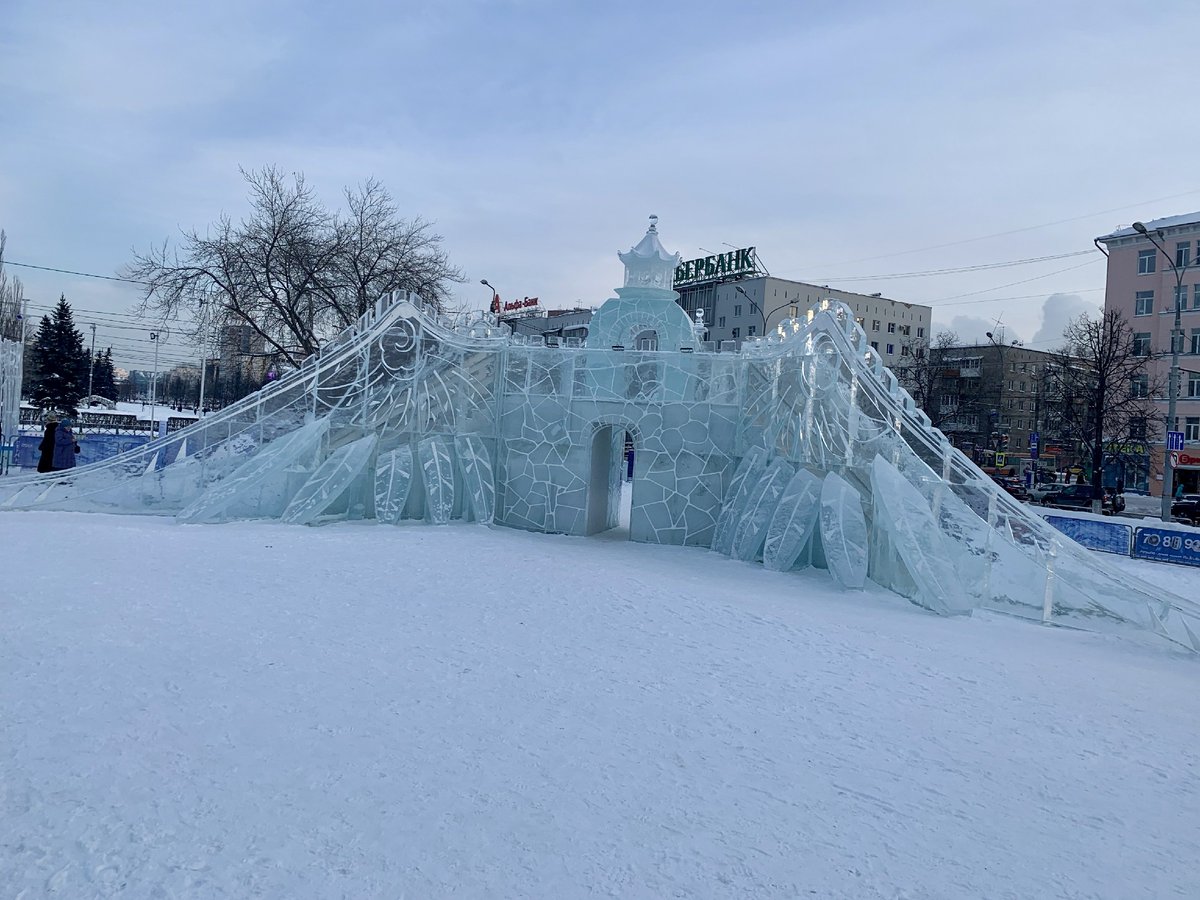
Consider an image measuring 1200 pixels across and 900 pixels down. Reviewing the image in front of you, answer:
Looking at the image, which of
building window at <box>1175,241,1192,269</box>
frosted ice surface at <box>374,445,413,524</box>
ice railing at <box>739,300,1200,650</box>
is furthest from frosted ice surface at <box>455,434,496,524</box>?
building window at <box>1175,241,1192,269</box>

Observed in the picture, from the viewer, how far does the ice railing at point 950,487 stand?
9.36m

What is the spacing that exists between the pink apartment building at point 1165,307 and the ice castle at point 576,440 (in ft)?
88.7

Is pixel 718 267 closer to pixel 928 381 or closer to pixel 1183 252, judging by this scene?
pixel 928 381

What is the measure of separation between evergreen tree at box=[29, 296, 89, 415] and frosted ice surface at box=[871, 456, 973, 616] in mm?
44631

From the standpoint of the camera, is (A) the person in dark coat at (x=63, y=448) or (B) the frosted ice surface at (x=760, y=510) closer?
(B) the frosted ice surface at (x=760, y=510)

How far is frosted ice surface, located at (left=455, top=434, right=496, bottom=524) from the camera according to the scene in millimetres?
14945

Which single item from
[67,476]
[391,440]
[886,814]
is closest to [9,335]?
[67,476]

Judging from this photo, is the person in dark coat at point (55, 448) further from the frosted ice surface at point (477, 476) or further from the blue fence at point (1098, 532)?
the blue fence at point (1098, 532)

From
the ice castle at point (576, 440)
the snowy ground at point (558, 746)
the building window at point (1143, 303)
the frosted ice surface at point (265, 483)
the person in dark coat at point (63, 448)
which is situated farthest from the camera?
the building window at point (1143, 303)

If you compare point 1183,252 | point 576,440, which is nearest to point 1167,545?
point 576,440

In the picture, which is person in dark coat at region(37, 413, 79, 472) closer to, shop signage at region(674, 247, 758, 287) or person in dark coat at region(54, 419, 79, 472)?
person in dark coat at region(54, 419, 79, 472)

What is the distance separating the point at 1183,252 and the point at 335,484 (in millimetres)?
36579

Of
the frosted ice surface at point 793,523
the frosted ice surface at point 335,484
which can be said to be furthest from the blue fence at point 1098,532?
the frosted ice surface at point 335,484

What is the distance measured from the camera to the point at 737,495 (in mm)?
13430
